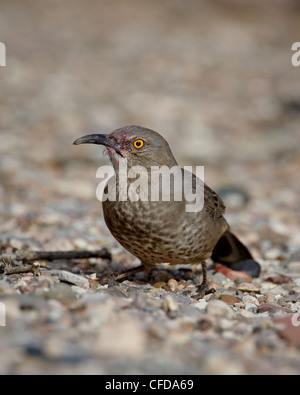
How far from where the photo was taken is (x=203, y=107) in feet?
36.9

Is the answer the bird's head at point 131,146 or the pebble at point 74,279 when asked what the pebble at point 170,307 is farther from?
the bird's head at point 131,146

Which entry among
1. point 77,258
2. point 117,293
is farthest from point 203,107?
point 117,293

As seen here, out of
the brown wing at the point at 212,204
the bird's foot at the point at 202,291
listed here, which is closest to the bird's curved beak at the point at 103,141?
the brown wing at the point at 212,204

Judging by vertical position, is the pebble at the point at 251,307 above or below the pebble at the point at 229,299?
below

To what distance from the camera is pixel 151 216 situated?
425 centimetres

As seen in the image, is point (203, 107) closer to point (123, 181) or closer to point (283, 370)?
point (123, 181)

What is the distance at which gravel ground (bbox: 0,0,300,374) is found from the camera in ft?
9.71

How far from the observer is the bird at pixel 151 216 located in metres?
4.26

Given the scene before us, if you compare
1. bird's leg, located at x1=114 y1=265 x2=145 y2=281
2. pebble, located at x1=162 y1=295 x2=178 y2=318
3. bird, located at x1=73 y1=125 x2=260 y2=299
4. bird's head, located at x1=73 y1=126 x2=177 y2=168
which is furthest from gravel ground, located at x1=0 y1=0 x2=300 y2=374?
bird's head, located at x1=73 y1=126 x2=177 y2=168

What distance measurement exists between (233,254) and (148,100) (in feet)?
21.0

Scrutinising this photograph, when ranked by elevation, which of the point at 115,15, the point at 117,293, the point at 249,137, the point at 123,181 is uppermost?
A: the point at 115,15

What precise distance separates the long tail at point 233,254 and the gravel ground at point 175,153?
15 cm

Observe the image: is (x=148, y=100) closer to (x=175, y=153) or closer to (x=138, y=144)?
(x=175, y=153)
